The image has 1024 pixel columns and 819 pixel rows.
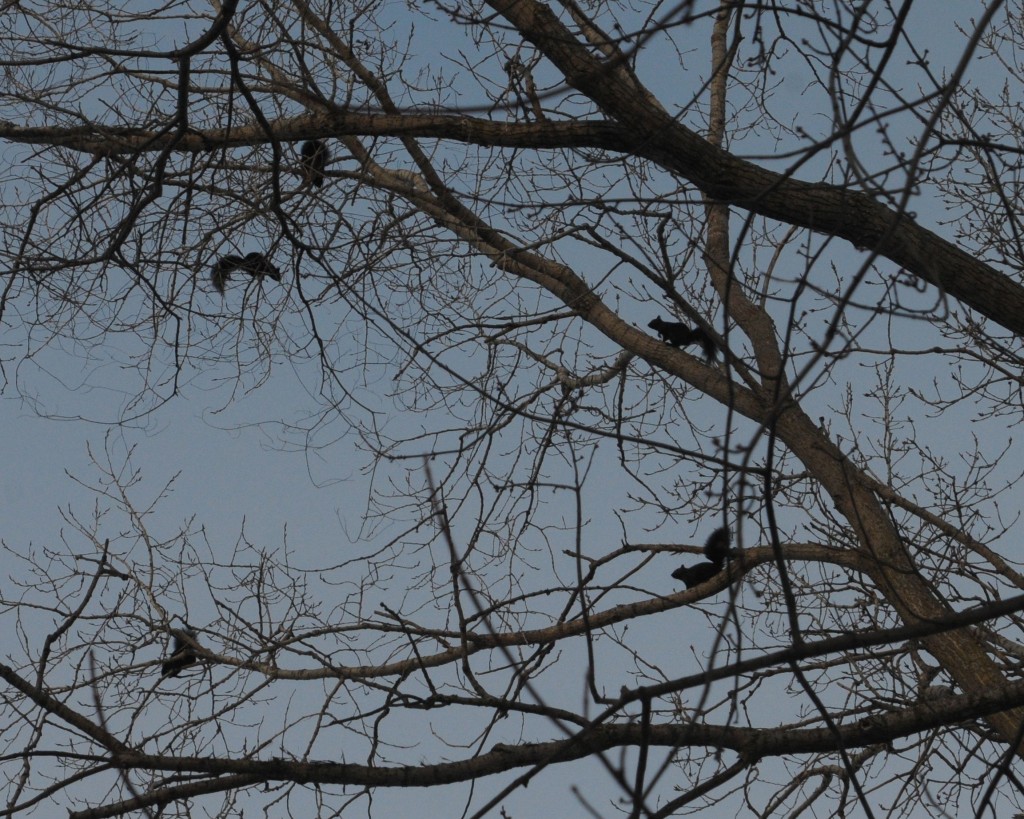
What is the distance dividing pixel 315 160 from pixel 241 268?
0.76 meters

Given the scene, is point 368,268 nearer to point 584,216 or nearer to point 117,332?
point 584,216

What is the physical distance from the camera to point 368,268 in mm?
4805

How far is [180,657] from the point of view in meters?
6.27

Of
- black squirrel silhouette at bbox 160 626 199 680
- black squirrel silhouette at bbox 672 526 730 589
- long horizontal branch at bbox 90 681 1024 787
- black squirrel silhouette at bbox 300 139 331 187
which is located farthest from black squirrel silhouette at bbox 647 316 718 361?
long horizontal branch at bbox 90 681 1024 787

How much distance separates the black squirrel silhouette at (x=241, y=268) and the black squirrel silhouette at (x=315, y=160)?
0.48 meters

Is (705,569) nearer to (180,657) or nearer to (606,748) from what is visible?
(180,657)

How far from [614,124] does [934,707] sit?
7.92 feet

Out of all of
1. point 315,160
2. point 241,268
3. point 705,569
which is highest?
point 315,160

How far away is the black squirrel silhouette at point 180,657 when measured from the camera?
243 inches

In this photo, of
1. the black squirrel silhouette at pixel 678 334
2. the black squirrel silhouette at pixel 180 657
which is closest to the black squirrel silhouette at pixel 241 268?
the black squirrel silhouette at pixel 180 657

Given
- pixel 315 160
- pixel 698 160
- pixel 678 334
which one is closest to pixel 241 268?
pixel 315 160

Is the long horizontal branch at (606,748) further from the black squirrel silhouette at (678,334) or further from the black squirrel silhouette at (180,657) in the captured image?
the black squirrel silhouette at (678,334)

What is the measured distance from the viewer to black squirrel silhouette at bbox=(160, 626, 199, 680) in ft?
20.3

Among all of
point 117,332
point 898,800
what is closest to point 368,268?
point 117,332
